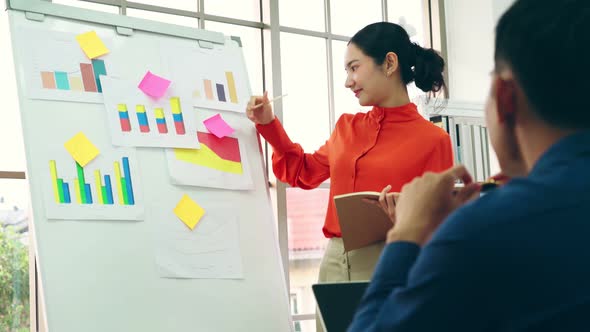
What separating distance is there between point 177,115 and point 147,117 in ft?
0.32

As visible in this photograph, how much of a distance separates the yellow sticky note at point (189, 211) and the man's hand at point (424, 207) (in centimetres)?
125

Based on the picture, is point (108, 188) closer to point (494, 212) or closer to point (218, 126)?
point (218, 126)

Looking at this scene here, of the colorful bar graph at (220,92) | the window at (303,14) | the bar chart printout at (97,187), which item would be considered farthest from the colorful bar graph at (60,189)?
the window at (303,14)

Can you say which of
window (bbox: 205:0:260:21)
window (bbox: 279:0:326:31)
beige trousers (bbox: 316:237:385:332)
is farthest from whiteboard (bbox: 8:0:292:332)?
window (bbox: 279:0:326:31)

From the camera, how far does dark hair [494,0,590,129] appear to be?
2.25 feet

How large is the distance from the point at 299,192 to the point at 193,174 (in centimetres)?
106

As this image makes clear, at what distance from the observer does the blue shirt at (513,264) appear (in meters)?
0.63

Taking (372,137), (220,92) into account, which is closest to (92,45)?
(220,92)

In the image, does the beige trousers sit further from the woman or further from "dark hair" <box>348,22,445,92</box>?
"dark hair" <box>348,22,445,92</box>

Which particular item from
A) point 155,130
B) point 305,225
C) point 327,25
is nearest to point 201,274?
point 155,130

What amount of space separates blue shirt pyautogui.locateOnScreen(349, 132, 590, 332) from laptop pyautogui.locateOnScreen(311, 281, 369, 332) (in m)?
0.41

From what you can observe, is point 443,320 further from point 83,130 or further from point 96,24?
point 96,24

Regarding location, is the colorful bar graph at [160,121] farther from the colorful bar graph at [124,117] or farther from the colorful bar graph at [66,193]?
the colorful bar graph at [66,193]

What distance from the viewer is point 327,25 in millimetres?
3314
